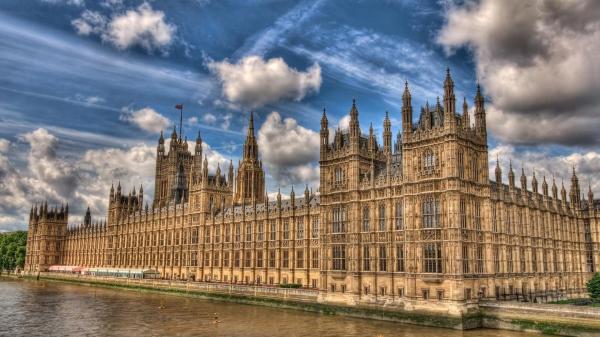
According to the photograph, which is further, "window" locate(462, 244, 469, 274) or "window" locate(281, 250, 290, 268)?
"window" locate(281, 250, 290, 268)

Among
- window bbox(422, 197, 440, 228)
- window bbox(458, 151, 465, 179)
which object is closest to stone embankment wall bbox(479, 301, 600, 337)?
window bbox(422, 197, 440, 228)

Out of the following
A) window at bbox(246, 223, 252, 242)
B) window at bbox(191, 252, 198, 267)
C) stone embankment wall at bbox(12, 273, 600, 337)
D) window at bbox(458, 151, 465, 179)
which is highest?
window at bbox(458, 151, 465, 179)

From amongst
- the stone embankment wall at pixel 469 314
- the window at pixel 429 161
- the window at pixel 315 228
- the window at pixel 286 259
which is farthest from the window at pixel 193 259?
the window at pixel 429 161

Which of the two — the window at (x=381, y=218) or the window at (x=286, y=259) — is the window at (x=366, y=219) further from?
the window at (x=286, y=259)

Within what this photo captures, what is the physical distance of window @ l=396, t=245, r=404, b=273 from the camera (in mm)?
63625

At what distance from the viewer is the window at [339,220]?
71.9 metres

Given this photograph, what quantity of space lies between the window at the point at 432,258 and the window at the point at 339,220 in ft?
45.6

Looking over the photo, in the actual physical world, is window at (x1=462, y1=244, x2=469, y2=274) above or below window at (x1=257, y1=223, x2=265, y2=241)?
below

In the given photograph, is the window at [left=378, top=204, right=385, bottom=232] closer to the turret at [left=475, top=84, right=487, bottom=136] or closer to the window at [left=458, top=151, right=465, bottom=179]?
the window at [left=458, top=151, right=465, bottom=179]

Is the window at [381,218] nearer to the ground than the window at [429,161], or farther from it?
nearer to the ground

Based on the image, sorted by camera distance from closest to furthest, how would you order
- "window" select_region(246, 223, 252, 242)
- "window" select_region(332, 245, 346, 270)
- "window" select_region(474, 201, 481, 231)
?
"window" select_region(474, 201, 481, 231) → "window" select_region(332, 245, 346, 270) → "window" select_region(246, 223, 252, 242)

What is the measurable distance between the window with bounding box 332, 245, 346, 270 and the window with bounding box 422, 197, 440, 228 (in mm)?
13969

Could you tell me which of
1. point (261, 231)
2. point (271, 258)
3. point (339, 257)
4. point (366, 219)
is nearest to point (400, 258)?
point (366, 219)

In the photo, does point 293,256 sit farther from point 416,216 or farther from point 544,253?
point 544,253
